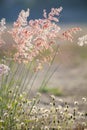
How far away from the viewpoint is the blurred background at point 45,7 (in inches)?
1043

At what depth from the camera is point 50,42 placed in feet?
21.8

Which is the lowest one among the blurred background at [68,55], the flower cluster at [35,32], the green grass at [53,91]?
the flower cluster at [35,32]

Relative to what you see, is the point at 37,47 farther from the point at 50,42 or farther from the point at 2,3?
the point at 2,3

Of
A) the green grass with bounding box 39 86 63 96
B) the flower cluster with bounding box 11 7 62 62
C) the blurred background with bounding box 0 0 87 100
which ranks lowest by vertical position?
the flower cluster with bounding box 11 7 62 62

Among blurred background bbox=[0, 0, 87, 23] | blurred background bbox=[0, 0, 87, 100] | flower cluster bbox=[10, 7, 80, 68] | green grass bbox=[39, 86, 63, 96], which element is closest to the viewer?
flower cluster bbox=[10, 7, 80, 68]

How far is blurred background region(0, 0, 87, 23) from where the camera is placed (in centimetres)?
2649

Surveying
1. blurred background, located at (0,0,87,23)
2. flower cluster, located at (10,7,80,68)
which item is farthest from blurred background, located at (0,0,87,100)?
flower cluster, located at (10,7,80,68)

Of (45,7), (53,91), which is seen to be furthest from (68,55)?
(45,7)

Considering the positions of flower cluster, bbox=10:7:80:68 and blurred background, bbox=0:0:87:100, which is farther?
blurred background, bbox=0:0:87:100

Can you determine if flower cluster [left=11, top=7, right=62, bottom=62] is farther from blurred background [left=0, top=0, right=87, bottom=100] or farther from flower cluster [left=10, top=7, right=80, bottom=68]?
blurred background [left=0, top=0, right=87, bottom=100]

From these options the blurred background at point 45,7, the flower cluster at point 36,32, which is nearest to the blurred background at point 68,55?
the blurred background at point 45,7

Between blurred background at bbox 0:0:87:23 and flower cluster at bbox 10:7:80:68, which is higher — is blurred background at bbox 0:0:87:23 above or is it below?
above

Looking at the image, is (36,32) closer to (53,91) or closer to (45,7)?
(53,91)

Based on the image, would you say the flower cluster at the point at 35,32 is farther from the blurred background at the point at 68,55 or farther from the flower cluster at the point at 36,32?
the blurred background at the point at 68,55
